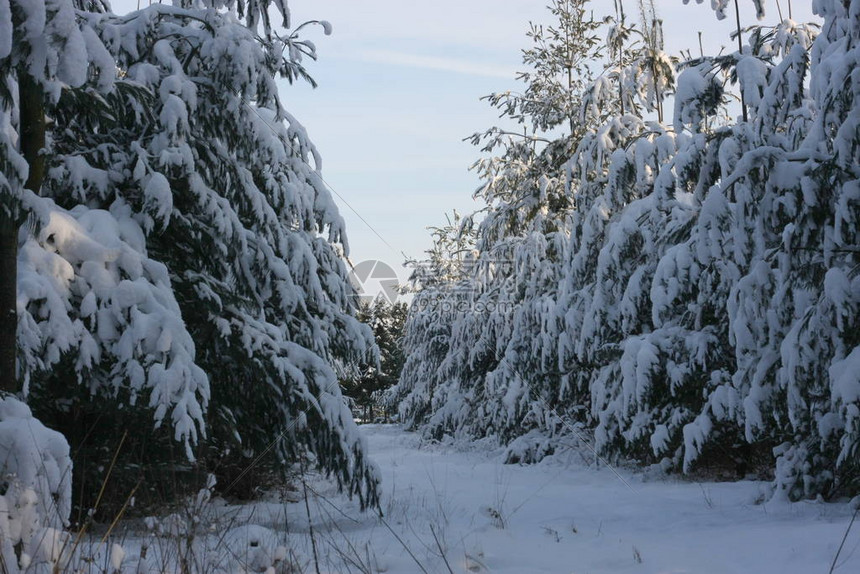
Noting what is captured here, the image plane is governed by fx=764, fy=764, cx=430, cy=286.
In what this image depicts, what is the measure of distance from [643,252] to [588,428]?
3893 mm

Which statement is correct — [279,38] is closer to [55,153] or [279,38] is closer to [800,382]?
[55,153]

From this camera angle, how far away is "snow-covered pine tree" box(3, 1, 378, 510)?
180 inches

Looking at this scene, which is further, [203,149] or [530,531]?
[203,149]

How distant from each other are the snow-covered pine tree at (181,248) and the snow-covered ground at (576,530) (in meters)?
0.73

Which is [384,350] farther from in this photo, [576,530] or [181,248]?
[576,530]

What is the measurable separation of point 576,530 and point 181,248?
364cm

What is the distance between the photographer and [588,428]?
11188 millimetres

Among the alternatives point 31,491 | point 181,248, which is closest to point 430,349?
point 181,248

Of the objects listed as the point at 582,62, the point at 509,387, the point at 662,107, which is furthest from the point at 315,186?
the point at 582,62

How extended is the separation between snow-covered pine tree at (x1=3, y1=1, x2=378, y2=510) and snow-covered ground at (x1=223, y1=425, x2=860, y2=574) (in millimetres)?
729

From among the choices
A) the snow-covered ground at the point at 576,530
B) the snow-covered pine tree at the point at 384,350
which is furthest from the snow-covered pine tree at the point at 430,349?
the snow-covered pine tree at the point at 384,350

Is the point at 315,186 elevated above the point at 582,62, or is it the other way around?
the point at 582,62

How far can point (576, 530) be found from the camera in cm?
518

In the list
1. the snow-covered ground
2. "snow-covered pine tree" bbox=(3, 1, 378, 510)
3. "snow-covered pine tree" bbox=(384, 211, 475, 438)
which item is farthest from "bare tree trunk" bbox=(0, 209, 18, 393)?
"snow-covered pine tree" bbox=(384, 211, 475, 438)
